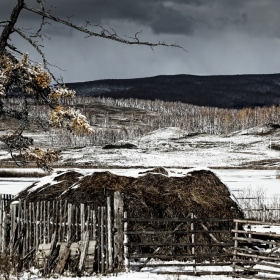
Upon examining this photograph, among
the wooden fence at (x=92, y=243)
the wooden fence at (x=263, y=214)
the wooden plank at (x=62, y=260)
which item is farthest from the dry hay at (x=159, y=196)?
the wooden fence at (x=263, y=214)

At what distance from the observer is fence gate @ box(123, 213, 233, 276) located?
14.0 meters

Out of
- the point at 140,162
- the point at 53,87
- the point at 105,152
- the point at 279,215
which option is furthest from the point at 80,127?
the point at 105,152

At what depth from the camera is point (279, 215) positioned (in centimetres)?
2712

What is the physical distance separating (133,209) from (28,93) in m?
4.92

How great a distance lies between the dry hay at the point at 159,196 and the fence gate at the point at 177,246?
32mm

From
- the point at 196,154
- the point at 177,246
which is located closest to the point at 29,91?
the point at 177,246

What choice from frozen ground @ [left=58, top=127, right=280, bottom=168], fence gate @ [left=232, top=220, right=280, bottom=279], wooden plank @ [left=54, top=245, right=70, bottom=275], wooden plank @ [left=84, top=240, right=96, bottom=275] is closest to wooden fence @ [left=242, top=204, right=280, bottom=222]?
fence gate @ [left=232, top=220, right=280, bottom=279]

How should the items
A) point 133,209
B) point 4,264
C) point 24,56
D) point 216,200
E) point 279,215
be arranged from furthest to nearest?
point 279,215 < point 216,200 < point 133,209 < point 24,56 < point 4,264

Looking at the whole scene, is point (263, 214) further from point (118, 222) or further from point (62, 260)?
point (62, 260)

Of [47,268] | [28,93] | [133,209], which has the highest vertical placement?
[28,93]

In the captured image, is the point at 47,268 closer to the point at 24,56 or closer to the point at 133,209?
the point at 133,209

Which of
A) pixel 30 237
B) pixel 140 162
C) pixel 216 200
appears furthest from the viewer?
pixel 140 162

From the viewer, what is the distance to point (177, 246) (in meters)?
15.6

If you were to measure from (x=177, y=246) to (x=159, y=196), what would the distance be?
1.67 m
